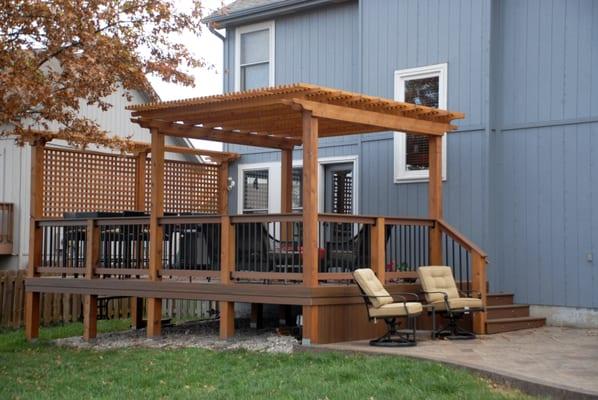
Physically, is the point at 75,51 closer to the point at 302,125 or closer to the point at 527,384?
the point at 302,125

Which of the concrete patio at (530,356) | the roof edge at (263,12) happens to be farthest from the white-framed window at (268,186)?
the concrete patio at (530,356)

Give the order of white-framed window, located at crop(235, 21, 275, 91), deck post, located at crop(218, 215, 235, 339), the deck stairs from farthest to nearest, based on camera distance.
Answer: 1. white-framed window, located at crop(235, 21, 275, 91)
2. the deck stairs
3. deck post, located at crop(218, 215, 235, 339)

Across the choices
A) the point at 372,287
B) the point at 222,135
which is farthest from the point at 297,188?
the point at 372,287

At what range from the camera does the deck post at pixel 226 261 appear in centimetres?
1231

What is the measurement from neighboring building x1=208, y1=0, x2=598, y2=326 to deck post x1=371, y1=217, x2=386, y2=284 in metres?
2.30

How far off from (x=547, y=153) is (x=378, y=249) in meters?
3.24

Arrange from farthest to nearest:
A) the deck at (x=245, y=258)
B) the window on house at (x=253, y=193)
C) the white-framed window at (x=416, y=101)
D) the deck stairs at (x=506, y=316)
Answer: the window on house at (x=253, y=193) → the white-framed window at (x=416, y=101) → the deck stairs at (x=506, y=316) → the deck at (x=245, y=258)

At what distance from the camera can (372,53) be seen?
15414mm

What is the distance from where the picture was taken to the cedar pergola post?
37.0 feet

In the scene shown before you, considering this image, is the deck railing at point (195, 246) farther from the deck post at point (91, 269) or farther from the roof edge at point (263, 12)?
the roof edge at point (263, 12)

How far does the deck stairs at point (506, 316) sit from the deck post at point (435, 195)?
1005 mm

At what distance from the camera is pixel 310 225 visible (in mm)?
11312

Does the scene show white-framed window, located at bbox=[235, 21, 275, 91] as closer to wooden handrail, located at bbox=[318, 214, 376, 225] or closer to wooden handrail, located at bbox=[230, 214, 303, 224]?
wooden handrail, located at bbox=[230, 214, 303, 224]

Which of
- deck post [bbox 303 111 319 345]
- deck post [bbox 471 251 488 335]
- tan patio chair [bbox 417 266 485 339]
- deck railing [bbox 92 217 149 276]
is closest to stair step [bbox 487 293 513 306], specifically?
deck post [bbox 471 251 488 335]
